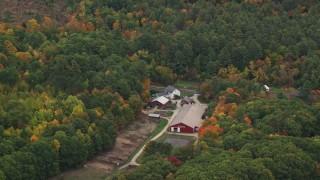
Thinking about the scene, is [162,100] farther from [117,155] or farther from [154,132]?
[117,155]

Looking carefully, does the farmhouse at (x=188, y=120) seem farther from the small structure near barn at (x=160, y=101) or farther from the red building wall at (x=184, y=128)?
the small structure near barn at (x=160, y=101)

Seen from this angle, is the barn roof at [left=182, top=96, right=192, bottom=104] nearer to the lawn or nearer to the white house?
the white house

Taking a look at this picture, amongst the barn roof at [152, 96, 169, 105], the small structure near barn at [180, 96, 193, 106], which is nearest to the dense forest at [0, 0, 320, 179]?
Result: the barn roof at [152, 96, 169, 105]

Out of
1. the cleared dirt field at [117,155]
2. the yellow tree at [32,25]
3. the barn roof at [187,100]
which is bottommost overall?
the cleared dirt field at [117,155]

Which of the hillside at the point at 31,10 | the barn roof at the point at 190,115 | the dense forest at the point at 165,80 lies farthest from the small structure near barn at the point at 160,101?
the hillside at the point at 31,10

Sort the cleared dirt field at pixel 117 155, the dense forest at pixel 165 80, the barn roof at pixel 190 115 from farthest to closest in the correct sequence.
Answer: the barn roof at pixel 190 115 → the cleared dirt field at pixel 117 155 → the dense forest at pixel 165 80

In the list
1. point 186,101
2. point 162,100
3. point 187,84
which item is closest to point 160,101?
point 162,100
